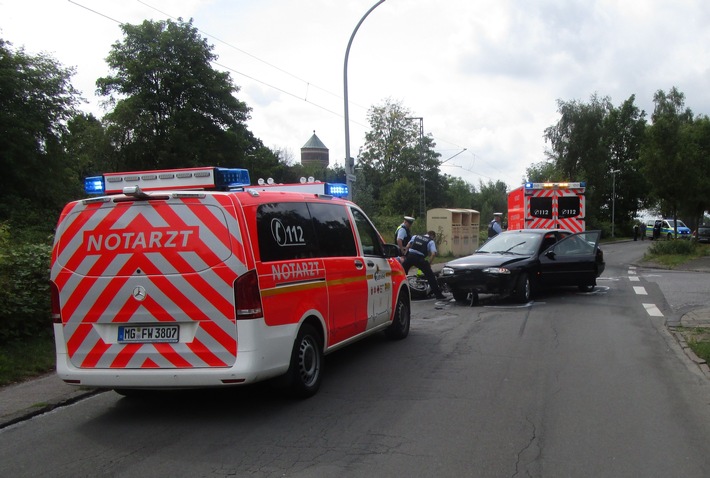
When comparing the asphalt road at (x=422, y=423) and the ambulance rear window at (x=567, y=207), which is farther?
the ambulance rear window at (x=567, y=207)

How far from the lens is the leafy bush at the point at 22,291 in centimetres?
775

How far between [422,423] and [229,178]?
2890mm

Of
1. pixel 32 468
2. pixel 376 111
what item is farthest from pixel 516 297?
pixel 376 111

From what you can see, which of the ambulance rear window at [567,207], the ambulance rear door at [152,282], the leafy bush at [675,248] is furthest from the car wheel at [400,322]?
the leafy bush at [675,248]

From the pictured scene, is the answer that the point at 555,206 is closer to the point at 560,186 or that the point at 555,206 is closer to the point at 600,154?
the point at 560,186

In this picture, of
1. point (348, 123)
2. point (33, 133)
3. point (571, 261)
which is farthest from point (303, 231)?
point (33, 133)

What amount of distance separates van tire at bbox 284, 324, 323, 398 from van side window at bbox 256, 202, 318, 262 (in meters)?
0.77

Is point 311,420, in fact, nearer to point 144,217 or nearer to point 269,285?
point 269,285

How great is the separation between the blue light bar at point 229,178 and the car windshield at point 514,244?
27.2 ft

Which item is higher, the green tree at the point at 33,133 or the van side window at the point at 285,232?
the green tree at the point at 33,133

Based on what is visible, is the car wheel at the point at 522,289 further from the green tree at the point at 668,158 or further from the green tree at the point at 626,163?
the green tree at the point at 626,163

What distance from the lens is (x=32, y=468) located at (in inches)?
174

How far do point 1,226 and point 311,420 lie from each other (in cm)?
563

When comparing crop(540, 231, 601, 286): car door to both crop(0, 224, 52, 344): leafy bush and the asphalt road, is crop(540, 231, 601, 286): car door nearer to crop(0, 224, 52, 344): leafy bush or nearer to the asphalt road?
the asphalt road
